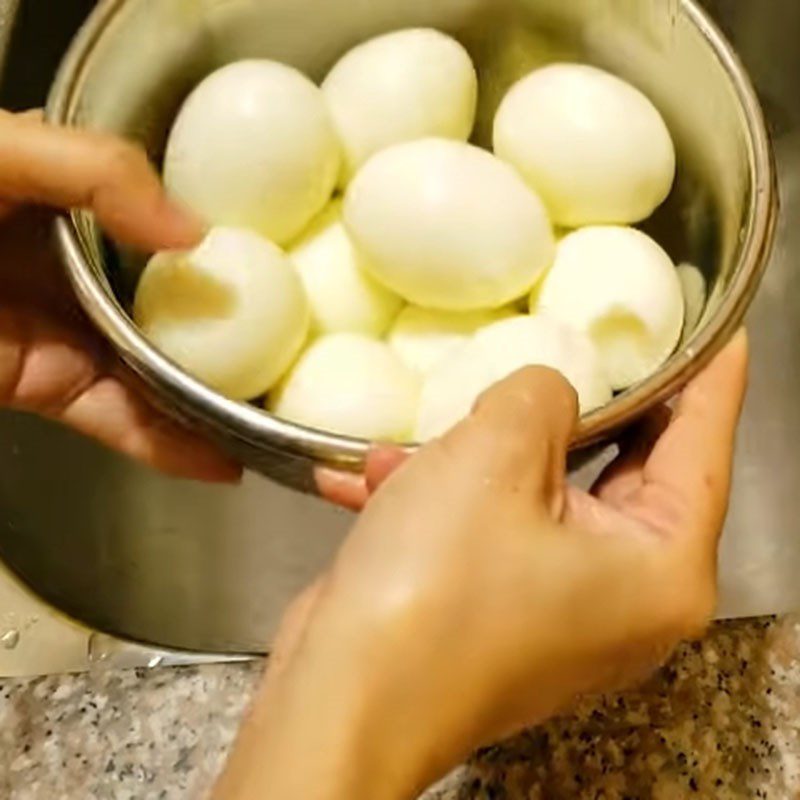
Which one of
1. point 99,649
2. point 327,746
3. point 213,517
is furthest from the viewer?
point 213,517

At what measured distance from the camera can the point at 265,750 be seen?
0.49 metres

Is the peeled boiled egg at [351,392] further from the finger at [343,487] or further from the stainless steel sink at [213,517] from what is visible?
the stainless steel sink at [213,517]

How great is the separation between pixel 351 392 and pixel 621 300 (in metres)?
0.13

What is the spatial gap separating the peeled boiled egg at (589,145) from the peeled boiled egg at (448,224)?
3 centimetres

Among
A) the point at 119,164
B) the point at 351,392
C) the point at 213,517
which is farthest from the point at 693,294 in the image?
the point at 213,517

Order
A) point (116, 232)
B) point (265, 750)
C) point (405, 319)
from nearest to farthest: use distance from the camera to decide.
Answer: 1. point (265, 750)
2. point (116, 232)
3. point (405, 319)

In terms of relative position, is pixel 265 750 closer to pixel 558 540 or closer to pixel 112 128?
pixel 558 540

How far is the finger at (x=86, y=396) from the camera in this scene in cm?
74

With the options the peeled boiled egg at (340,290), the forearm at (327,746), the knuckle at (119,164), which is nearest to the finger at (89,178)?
the knuckle at (119,164)

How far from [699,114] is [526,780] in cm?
33

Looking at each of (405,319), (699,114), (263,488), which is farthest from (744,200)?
(263,488)

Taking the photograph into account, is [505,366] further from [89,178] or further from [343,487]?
[89,178]

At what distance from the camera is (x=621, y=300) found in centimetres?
64

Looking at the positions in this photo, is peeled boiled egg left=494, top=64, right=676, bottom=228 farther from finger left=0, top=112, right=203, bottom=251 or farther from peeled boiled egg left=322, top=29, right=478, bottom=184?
finger left=0, top=112, right=203, bottom=251
